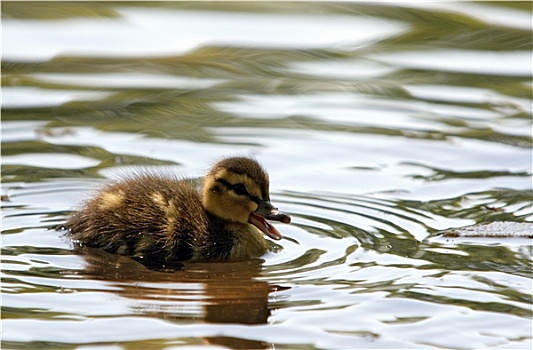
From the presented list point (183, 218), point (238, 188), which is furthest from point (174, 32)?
point (183, 218)

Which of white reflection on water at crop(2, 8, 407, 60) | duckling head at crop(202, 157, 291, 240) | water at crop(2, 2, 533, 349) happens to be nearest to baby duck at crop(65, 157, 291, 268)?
duckling head at crop(202, 157, 291, 240)

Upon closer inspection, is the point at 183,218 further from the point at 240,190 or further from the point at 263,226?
the point at 263,226

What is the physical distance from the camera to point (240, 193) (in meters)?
7.24

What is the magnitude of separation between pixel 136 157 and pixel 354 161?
64.9 inches

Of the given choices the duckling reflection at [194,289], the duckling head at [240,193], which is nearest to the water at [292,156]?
the duckling reflection at [194,289]

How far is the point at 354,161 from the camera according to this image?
30.3 ft

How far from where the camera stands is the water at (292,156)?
19.3 feet

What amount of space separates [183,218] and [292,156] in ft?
7.98

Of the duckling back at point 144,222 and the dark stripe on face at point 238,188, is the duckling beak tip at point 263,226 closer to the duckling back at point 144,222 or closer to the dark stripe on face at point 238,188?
the dark stripe on face at point 238,188

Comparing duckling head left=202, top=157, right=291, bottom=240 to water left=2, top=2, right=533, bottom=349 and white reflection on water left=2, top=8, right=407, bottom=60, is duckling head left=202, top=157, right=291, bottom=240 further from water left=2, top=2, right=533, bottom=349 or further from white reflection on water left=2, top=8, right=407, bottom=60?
white reflection on water left=2, top=8, right=407, bottom=60

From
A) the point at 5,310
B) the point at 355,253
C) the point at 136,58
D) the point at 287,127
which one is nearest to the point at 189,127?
the point at 287,127

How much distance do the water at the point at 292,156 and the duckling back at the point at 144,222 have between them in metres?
0.14

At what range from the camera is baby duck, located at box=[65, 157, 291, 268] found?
22.9 ft

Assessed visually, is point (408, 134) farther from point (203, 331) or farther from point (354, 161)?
point (203, 331)
